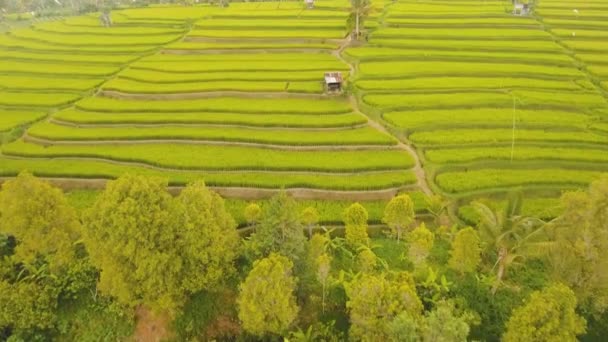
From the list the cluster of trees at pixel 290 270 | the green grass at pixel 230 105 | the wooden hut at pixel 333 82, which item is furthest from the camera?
the wooden hut at pixel 333 82

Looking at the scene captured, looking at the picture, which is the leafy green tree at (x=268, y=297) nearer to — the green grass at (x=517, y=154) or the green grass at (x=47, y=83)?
the green grass at (x=517, y=154)

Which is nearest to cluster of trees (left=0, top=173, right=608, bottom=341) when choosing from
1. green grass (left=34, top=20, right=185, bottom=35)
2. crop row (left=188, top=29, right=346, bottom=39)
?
crop row (left=188, top=29, right=346, bottom=39)

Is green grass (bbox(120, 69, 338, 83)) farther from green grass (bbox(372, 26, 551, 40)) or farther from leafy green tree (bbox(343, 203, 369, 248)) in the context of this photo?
leafy green tree (bbox(343, 203, 369, 248))

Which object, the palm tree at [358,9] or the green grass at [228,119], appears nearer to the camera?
the green grass at [228,119]

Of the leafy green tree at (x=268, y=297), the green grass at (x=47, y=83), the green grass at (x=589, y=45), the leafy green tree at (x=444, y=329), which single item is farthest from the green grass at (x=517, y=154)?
the green grass at (x=47, y=83)

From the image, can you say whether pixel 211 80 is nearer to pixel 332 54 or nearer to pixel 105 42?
pixel 332 54

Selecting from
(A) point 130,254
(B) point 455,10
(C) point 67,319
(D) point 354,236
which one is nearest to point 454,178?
(D) point 354,236

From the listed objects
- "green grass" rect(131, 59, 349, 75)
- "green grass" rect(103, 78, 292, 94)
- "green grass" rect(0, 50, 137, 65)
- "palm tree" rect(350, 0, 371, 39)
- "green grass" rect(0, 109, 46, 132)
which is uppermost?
"palm tree" rect(350, 0, 371, 39)
